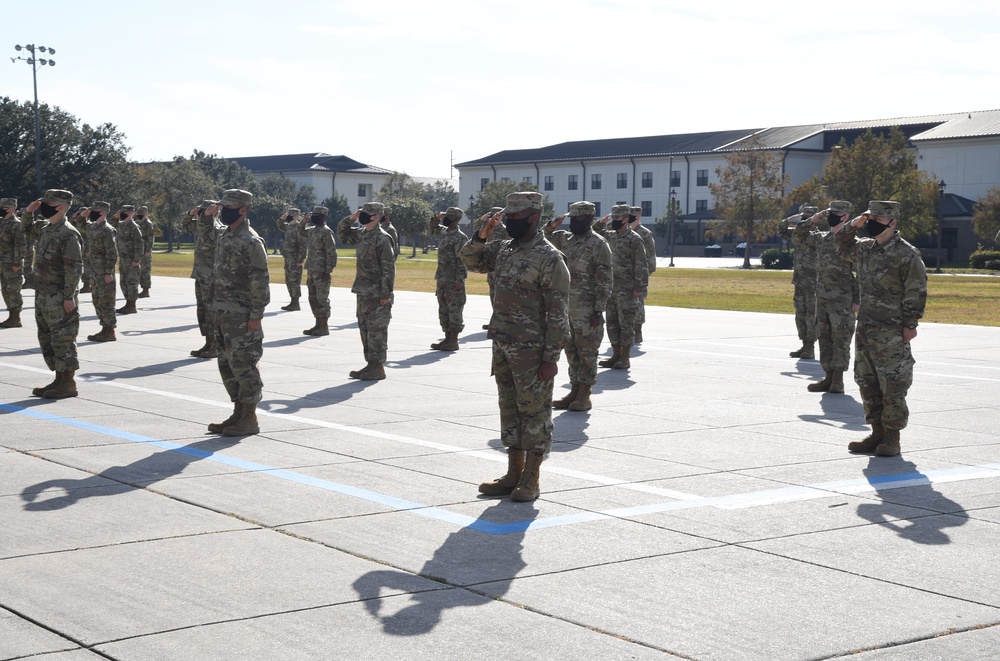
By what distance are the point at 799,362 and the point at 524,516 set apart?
10.7 metres

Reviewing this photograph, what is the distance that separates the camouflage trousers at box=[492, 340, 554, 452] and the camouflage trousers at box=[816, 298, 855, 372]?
672 cm

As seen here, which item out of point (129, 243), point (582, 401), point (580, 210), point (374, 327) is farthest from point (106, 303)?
point (580, 210)

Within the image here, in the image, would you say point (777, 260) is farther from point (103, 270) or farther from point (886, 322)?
point (886, 322)

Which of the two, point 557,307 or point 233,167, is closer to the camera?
point 557,307

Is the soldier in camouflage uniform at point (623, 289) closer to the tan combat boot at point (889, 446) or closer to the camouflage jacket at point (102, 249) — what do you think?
the tan combat boot at point (889, 446)

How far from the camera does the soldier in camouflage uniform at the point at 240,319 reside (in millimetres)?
10445

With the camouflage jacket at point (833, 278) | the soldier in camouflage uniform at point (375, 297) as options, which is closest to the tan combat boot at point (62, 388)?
the soldier in camouflage uniform at point (375, 297)

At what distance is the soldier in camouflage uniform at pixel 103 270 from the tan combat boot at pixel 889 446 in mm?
13082

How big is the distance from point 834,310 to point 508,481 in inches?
283

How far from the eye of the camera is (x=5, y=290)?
2161 centimetres

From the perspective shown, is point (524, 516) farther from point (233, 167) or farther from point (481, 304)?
point (233, 167)

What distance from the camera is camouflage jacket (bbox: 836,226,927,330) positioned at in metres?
9.80

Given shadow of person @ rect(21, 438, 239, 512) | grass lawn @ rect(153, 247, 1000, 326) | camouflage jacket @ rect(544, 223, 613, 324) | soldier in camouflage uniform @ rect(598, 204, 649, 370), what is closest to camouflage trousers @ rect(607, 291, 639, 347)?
soldier in camouflage uniform @ rect(598, 204, 649, 370)

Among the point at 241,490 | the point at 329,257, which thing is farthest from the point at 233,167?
the point at 241,490
